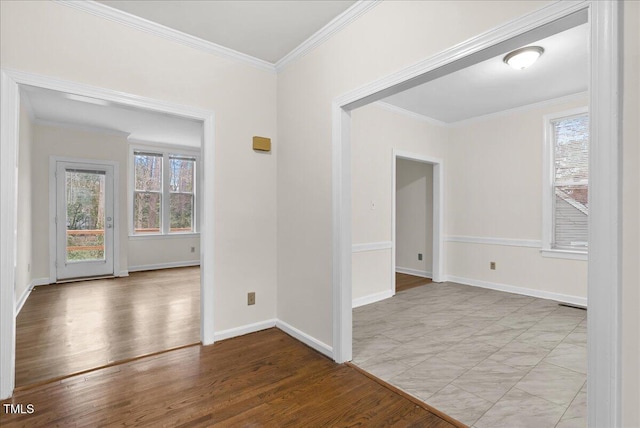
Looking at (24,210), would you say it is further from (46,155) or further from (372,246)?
(372,246)

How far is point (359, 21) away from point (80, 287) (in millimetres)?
5633


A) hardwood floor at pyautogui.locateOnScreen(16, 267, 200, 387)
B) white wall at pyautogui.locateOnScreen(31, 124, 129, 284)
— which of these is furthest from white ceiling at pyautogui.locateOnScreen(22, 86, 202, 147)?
hardwood floor at pyautogui.locateOnScreen(16, 267, 200, 387)

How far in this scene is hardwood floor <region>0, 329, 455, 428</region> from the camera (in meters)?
1.84

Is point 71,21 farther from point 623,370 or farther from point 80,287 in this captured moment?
point 80,287

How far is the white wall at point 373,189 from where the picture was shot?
4.22 m

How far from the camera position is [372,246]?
439 cm

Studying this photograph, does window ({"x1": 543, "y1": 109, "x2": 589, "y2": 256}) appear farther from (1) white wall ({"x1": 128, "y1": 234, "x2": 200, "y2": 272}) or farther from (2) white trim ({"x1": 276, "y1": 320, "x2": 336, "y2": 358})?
(1) white wall ({"x1": 128, "y1": 234, "x2": 200, "y2": 272})

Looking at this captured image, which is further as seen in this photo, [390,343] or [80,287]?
[80,287]

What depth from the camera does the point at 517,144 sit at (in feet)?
15.7

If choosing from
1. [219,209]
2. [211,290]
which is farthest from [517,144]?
[211,290]

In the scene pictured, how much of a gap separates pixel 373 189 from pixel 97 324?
12.0 ft

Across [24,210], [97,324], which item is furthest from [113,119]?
[97,324]

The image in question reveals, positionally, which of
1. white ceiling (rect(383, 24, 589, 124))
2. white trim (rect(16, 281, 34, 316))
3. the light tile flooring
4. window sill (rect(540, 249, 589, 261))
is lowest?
the light tile flooring

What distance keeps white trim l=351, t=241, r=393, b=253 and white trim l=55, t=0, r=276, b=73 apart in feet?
7.77
